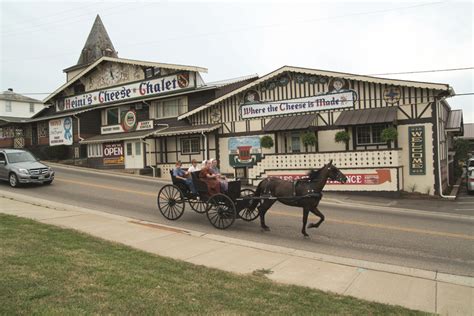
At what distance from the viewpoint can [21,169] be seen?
18141mm

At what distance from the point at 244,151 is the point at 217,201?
14117mm

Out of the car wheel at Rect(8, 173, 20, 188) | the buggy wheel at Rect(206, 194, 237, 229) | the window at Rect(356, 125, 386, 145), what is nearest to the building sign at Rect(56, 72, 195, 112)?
the window at Rect(356, 125, 386, 145)

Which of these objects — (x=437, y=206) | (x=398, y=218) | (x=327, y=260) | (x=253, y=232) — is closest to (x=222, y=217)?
(x=253, y=232)

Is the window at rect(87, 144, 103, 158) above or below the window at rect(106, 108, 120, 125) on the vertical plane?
below

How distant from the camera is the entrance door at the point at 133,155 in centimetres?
2944

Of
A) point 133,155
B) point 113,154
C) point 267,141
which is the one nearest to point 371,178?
point 267,141

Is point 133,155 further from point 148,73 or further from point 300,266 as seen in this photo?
point 300,266

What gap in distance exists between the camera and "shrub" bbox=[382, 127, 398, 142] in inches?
727

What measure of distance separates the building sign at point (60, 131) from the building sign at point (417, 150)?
28.2m

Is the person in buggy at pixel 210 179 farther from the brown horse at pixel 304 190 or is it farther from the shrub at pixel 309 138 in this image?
the shrub at pixel 309 138

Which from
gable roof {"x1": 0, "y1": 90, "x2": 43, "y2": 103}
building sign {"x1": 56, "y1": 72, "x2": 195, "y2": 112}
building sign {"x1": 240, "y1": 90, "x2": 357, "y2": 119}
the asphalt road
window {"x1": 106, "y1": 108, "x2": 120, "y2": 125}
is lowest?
the asphalt road

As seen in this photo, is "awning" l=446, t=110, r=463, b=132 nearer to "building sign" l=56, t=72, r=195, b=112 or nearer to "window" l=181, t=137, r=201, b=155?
"window" l=181, t=137, r=201, b=155

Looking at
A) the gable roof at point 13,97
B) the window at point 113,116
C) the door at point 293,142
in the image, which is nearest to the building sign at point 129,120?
A: the window at point 113,116

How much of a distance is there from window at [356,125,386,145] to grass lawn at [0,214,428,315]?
1573cm
